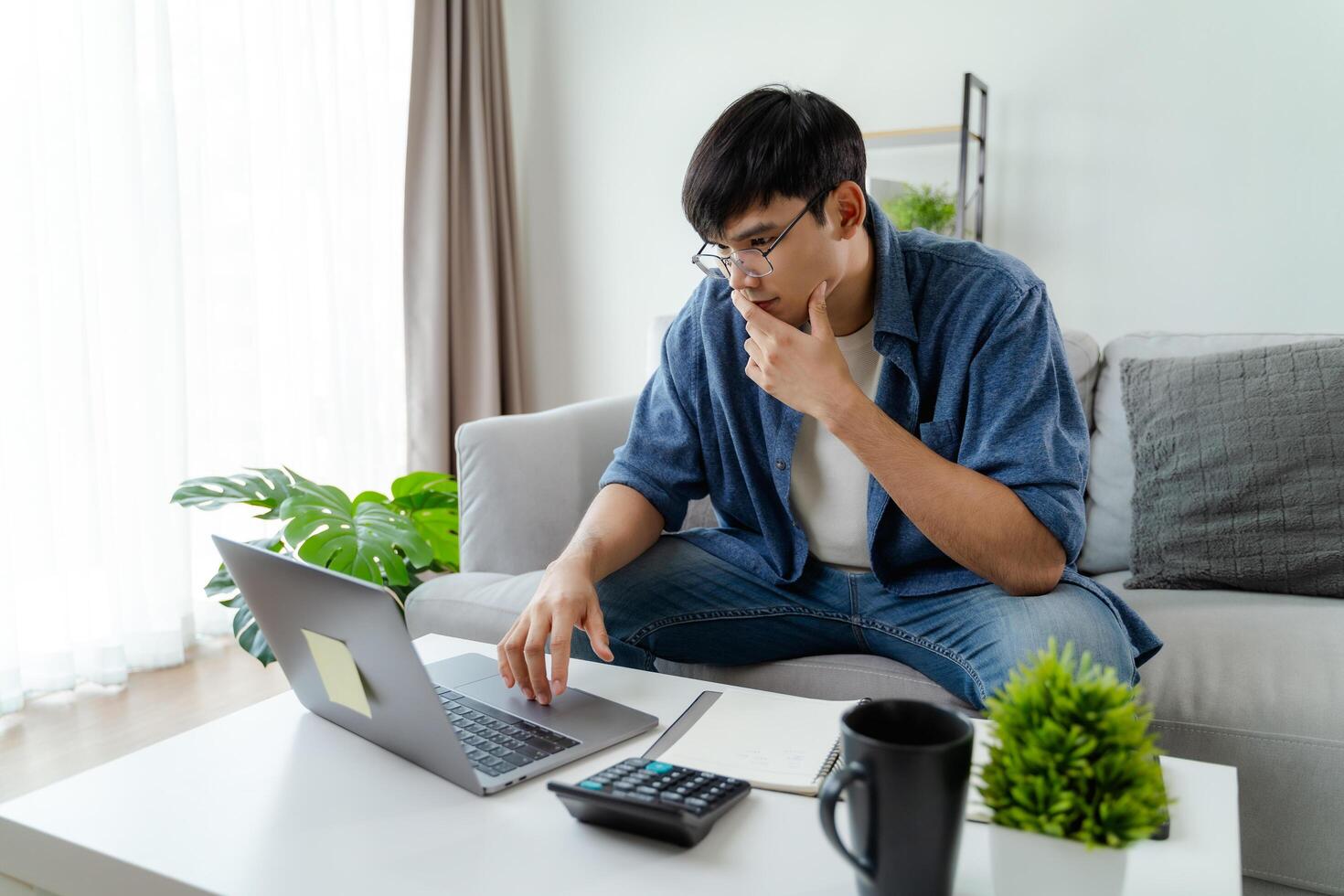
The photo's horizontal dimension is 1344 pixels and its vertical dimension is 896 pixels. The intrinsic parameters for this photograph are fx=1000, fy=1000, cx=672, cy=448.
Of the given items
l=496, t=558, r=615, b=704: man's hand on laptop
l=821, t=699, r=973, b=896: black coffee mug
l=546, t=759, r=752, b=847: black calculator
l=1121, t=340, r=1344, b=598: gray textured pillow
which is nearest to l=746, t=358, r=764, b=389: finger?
l=496, t=558, r=615, b=704: man's hand on laptop

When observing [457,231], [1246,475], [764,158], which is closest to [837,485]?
[764,158]

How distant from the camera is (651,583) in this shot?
134 centimetres

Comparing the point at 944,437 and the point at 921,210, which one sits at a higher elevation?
the point at 921,210

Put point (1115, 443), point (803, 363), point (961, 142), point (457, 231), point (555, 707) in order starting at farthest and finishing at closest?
point (457, 231) → point (961, 142) → point (1115, 443) → point (803, 363) → point (555, 707)

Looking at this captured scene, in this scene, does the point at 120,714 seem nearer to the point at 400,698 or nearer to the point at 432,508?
the point at 432,508

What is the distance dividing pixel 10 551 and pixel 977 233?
7.70ft

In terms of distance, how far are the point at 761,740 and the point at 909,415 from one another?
0.56m

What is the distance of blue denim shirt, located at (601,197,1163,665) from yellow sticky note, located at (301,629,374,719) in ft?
1.86

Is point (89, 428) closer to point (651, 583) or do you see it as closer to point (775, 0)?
point (651, 583)

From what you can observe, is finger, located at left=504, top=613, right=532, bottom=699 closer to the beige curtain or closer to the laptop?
the laptop

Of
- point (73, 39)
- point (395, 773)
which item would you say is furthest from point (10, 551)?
point (395, 773)

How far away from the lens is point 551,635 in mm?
998

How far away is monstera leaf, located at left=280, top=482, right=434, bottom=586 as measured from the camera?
5.78 ft

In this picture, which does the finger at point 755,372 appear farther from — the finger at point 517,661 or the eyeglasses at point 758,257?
the finger at point 517,661
